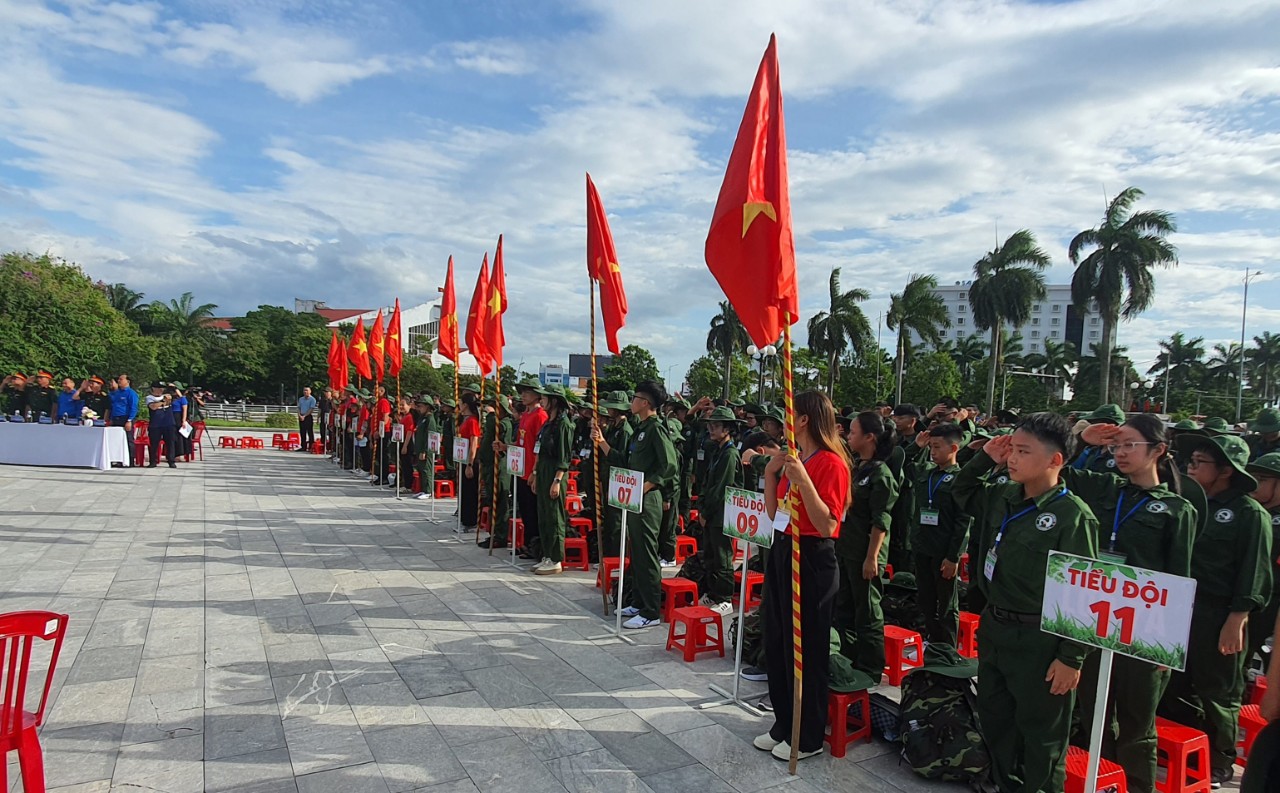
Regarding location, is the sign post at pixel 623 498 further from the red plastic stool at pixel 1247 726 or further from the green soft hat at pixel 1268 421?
the green soft hat at pixel 1268 421

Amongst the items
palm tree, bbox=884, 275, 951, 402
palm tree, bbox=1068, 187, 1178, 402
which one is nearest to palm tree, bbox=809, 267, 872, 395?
palm tree, bbox=884, 275, 951, 402

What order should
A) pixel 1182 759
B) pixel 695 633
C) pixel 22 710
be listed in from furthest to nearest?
1. pixel 695 633
2. pixel 1182 759
3. pixel 22 710

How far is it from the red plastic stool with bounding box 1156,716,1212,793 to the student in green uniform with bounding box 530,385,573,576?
18.4 ft

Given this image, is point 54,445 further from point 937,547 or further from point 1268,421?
point 1268,421

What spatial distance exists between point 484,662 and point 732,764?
2.21 m

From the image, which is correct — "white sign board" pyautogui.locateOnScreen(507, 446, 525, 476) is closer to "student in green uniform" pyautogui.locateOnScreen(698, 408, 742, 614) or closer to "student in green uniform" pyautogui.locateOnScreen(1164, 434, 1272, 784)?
"student in green uniform" pyautogui.locateOnScreen(698, 408, 742, 614)

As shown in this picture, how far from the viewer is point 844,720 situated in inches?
161

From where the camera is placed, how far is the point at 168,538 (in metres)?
9.48

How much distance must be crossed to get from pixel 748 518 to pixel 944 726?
1.73 m

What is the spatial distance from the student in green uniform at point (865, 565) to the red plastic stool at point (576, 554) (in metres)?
4.05

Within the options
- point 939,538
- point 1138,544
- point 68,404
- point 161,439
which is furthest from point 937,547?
point 68,404

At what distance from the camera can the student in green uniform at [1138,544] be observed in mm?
3645

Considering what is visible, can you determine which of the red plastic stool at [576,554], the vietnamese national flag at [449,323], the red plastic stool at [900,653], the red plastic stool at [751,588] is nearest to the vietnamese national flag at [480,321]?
the vietnamese national flag at [449,323]

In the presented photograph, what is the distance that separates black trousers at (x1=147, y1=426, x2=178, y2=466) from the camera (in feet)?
55.3
